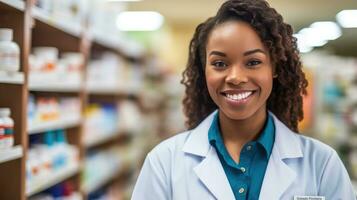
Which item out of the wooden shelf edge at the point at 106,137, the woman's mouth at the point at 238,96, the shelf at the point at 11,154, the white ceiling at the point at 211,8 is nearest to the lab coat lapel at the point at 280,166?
the woman's mouth at the point at 238,96

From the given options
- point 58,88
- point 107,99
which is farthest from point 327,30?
point 58,88

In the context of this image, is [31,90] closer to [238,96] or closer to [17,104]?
[17,104]

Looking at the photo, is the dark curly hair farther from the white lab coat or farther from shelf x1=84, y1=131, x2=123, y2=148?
shelf x1=84, y1=131, x2=123, y2=148

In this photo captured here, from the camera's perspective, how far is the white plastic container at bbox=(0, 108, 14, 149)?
1.92 meters

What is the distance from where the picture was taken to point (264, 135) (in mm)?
1671

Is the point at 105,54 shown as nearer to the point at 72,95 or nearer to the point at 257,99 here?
the point at 72,95

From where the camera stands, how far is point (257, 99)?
157 centimetres

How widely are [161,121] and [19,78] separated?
5.04 metres

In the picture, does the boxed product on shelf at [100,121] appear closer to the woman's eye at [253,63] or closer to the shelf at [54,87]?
the shelf at [54,87]

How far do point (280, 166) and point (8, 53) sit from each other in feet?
3.93

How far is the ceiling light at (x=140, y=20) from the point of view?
849cm

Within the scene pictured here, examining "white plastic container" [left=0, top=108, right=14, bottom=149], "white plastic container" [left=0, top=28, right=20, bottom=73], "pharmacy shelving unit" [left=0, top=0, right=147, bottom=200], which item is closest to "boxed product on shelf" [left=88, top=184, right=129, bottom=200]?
"pharmacy shelving unit" [left=0, top=0, right=147, bottom=200]

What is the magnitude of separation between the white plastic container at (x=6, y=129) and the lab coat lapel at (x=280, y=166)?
109 cm

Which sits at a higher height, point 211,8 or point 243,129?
point 211,8
